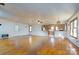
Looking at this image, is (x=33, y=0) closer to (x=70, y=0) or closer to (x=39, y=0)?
(x=39, y=0)

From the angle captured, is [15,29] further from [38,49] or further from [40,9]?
[38,49]

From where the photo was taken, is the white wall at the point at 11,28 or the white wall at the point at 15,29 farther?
the white wall at the point at 15,29

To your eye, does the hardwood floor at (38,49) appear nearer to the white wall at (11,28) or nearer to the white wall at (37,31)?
the white wall at (11,28)

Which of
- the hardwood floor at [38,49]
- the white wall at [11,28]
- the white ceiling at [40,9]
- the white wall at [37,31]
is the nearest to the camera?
the hardwood floor at [38,49]

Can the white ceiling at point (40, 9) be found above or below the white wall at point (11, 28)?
above

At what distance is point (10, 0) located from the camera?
10.2 ft

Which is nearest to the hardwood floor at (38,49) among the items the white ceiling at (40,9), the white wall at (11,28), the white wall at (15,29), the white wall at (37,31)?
the white ceiling at (40,9)

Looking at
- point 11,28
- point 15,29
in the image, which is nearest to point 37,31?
point 15,29

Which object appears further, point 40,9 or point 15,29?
point 15,29

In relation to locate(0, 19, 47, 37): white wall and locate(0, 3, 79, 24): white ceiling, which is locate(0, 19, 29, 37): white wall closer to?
locate(0, 19, 47, 37): white wall
